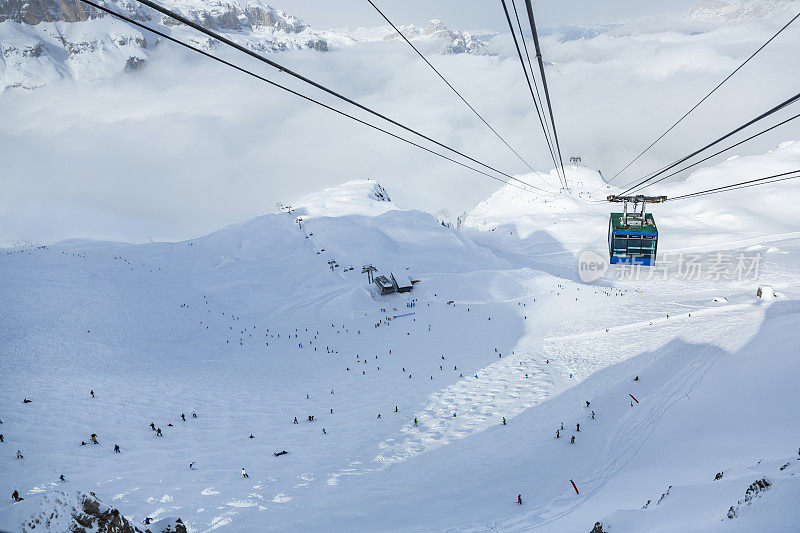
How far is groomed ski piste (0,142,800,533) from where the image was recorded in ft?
56.8

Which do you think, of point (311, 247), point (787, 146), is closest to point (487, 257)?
point (311, 247)

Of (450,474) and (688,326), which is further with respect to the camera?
(688,326)

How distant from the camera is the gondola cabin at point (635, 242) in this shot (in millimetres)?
24000

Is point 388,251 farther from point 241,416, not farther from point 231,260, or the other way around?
point 241,416

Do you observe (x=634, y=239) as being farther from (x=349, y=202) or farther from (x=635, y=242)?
(x=349, y=202)

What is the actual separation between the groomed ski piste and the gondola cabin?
7802 mm

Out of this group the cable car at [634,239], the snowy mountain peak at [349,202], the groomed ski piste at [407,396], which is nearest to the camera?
the groomed ski piste at [407,396]

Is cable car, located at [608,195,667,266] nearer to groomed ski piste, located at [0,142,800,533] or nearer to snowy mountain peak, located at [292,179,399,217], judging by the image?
groomed ski piste, located at [0,142,800,533]

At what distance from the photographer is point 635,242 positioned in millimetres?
24234

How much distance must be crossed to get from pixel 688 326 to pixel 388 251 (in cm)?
4630

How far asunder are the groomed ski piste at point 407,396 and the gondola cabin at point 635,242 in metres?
7.80

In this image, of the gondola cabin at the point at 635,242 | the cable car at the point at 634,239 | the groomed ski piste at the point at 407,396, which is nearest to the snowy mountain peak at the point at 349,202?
the groomed ski piste at the point at 407,396

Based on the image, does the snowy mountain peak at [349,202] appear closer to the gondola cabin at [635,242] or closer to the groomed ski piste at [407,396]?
the groomed ski piste at [407,396]

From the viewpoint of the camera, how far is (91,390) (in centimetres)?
2938
